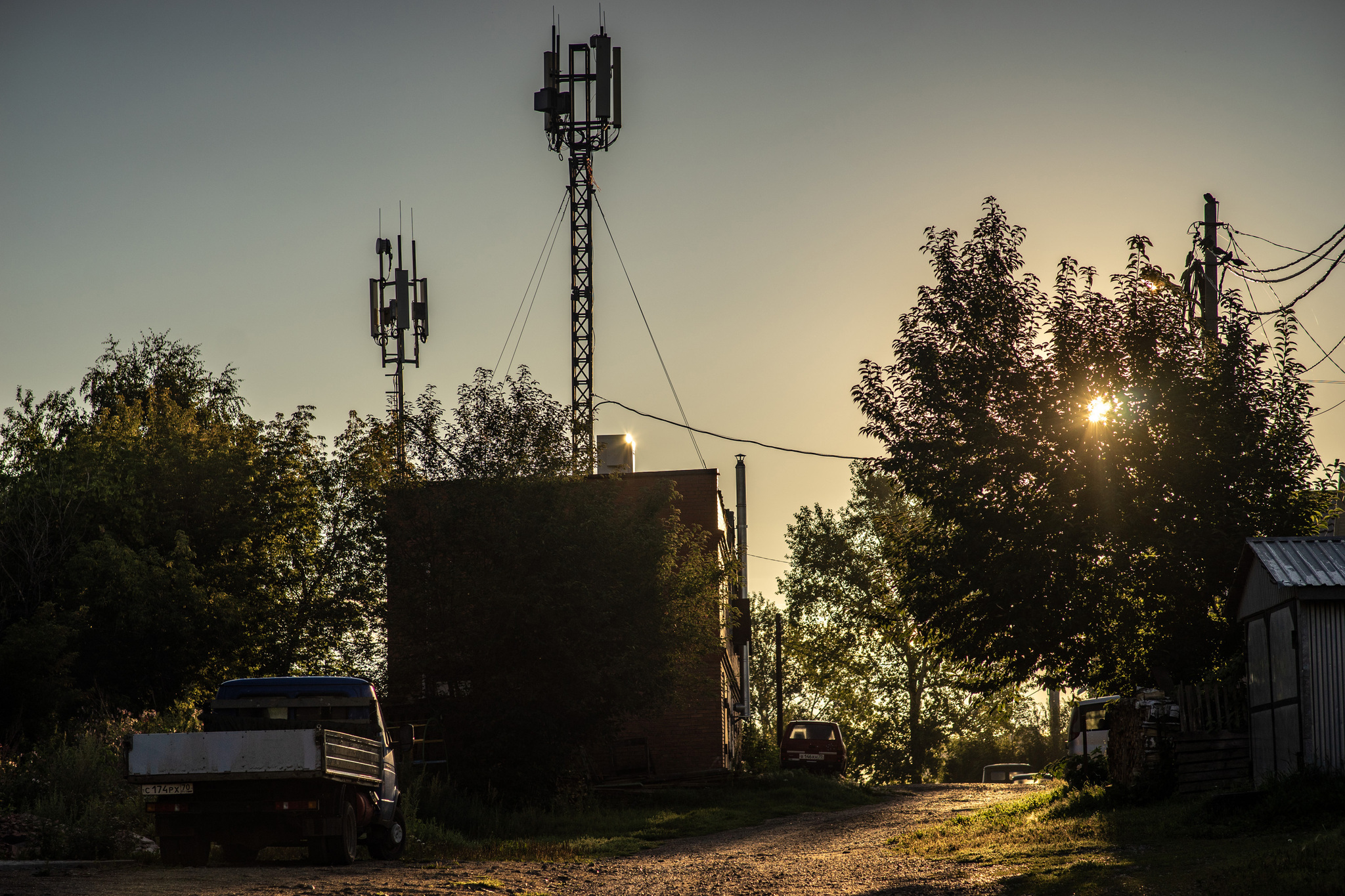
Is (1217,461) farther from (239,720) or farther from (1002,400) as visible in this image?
(239,720)

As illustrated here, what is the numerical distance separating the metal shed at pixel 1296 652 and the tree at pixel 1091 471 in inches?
95.4

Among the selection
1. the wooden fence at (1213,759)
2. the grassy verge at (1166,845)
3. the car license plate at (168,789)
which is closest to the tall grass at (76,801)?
the car license plate at (168,789)

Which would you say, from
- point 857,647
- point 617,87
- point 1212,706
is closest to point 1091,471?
point 1212,706

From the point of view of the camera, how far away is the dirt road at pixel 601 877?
11984 millimetres

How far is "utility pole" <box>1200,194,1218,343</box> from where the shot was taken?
856 inches

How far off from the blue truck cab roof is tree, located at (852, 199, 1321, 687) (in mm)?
9972

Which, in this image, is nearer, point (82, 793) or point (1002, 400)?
point (82, 793)

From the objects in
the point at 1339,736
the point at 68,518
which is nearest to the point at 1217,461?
the point at 1339,736

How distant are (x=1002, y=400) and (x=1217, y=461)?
3474 millimetres

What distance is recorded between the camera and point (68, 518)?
31.7 m

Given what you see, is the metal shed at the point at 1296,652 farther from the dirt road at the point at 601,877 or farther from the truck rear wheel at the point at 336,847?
the truck rear wheel at the point at 336,847

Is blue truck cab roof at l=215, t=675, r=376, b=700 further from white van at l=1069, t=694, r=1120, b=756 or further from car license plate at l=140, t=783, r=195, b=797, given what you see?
white van at l=1069, t=694, r=1120, b=756

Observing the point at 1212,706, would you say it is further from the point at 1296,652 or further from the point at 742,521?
the point at 742,521

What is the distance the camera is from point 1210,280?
72.4 ft
